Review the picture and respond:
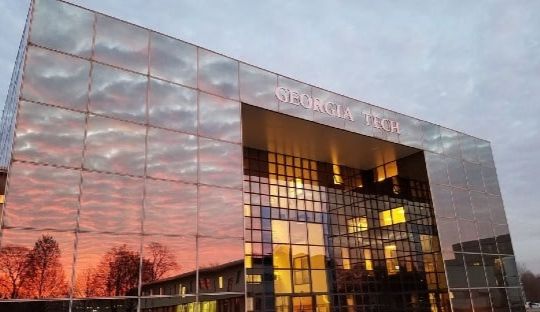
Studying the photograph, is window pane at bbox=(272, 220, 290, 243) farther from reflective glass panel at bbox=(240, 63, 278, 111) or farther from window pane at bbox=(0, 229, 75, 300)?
window pane at bbox=(0, 229, 75, 300)

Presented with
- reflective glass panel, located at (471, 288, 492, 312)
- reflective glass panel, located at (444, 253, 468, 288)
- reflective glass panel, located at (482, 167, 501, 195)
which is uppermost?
reflective glass panel, located at (482, 167, 501, 195)

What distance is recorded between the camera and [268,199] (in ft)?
94.3

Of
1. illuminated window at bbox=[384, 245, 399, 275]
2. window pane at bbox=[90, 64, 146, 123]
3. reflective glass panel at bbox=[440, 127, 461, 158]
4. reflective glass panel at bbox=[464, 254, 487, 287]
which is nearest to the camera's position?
window pane at bbox=[90, 64, 146, 123]

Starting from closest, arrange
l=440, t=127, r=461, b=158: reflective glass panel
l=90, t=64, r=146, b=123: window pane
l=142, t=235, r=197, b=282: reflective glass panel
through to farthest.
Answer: l=142, t=235, r=197, b=282: reflective glass panel < l=90, t=64, r=146, b=123: window pane < l=440, t=127, r=461, b=158: reflective glass panel

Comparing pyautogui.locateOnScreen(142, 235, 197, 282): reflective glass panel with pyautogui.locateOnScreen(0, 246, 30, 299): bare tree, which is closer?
pyautogui.locateOnScreen(0, 246, 30, 299): bare tree

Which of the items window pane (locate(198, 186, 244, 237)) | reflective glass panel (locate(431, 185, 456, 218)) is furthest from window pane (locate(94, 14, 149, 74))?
reflective glass panel (locate(431, 185, 456, 218))

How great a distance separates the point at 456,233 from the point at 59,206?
24.8m

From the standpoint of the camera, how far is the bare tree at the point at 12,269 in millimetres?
13445

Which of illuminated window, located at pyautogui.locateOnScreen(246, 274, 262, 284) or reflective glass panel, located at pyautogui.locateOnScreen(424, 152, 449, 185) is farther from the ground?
reflective glass panel, located at pyautogui.locateOnScreen(424, 152, 449, 185)

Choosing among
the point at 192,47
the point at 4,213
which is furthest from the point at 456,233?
the point at 4,213

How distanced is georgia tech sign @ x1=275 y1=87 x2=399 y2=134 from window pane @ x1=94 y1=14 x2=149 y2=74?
7536 millimetres

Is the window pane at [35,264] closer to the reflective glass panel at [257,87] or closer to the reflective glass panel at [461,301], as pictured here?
the reflective glass panel at [257,87]

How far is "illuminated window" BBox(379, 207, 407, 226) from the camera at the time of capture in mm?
33281

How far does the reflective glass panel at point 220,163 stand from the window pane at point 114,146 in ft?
9.34
